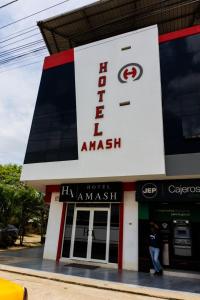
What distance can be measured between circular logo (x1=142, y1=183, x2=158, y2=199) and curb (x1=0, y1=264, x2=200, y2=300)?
4.15 meters

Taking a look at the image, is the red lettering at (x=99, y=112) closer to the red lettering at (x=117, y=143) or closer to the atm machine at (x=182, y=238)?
the red lettering at (x=117, y=143)

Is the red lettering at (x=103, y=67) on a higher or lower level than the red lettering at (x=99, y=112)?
higher

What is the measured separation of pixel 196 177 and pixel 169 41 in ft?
22.6

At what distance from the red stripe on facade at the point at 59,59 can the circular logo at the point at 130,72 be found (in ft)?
11.4

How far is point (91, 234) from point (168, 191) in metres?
4.46

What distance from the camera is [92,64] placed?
14445mm

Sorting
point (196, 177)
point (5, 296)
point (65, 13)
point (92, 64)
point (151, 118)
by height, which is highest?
point (65, 13)

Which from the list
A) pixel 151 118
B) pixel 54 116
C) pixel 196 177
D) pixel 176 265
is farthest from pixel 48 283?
pixel 54 116

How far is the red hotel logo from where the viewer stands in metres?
12.3

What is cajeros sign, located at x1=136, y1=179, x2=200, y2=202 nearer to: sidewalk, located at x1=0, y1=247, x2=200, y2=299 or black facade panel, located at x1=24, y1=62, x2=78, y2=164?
sidewalk, located at x1=0, y1=247, x2=200, y2=299

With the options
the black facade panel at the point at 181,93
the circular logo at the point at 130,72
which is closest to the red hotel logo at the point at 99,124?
the circular logo at the point at 130,72

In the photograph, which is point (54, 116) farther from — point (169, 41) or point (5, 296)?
point (5, 296)

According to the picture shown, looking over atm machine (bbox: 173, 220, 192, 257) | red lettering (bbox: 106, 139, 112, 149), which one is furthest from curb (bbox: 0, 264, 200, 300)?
red lettering (bbox: 106, 139, 112, 149)

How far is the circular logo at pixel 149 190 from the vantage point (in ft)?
38.1
